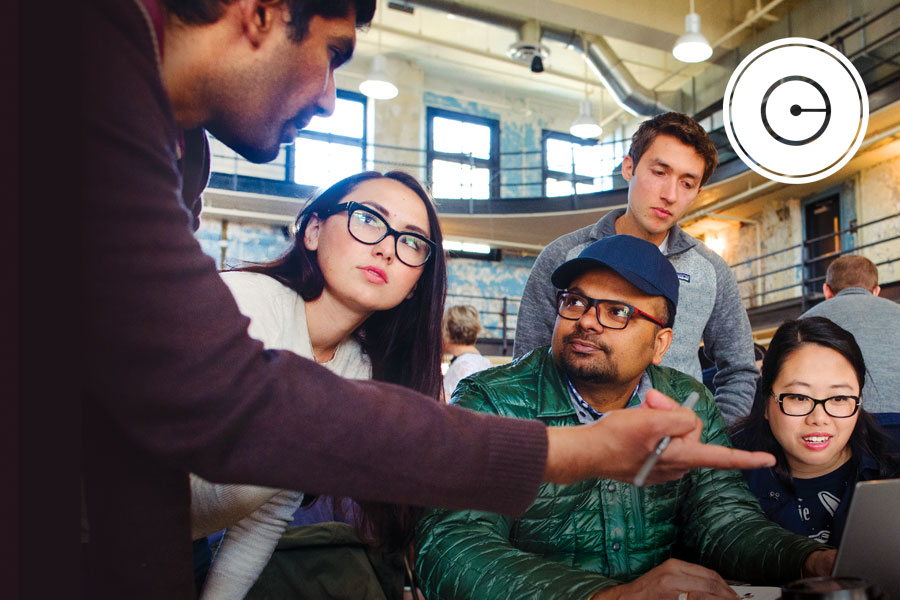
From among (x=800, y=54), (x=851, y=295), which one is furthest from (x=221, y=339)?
(x=851, y=295)

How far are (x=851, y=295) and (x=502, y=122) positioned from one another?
12.0 metres

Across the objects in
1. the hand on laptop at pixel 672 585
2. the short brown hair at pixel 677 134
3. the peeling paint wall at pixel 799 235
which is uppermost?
the peeling paint wall at pixel 799 235

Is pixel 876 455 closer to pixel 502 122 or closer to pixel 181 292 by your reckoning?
pixel 181 292

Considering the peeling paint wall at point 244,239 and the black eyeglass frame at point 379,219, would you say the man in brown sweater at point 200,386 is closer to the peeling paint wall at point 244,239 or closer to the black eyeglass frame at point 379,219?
the black eyeglass frame at point 379,219

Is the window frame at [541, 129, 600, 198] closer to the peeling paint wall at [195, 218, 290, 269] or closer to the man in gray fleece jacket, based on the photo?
the peeling paint wall at [195, 218, 290, 269]

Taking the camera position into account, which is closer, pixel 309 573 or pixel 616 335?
pixel 309 573

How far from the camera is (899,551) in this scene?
958mm

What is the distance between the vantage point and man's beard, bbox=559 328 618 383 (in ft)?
5.79

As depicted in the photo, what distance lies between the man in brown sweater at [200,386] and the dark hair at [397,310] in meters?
0.87

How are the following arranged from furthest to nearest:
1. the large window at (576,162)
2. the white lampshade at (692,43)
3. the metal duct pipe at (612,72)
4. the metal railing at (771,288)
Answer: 1. the large window at (576,162)
2. the metal duct pipe at (612,72)
3. the metal railing at (771,288)
4. the white lampshade at (692,43)

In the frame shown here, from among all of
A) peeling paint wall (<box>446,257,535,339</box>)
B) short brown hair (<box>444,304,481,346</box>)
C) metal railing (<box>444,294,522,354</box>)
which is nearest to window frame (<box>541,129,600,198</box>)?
peeling paint wall (<box>446,257,535,339</box>)

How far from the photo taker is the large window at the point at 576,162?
49.0 ft

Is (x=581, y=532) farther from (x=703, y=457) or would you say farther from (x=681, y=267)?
(x=681, y=267)

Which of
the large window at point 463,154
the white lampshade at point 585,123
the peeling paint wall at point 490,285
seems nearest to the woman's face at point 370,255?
the white lampshade at point 585,123
